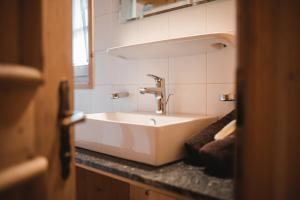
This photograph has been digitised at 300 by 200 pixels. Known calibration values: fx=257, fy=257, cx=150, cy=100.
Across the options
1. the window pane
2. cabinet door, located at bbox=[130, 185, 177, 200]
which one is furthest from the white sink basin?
the window pane

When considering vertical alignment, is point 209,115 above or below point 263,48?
below

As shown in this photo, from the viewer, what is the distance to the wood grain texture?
55 cm

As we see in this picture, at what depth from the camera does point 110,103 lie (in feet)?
5.51

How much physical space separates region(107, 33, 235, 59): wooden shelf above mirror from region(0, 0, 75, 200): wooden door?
1.76 ft

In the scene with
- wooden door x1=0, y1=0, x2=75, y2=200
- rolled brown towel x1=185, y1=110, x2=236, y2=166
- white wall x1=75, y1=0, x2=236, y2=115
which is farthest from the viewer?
white wall x1=75, y1=0, x2=236, y2=115

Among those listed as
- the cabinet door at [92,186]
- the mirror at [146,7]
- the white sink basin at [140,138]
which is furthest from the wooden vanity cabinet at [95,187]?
the mirror at [146,7]

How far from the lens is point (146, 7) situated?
1427 mm

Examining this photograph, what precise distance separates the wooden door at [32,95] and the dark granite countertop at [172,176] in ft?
0.74

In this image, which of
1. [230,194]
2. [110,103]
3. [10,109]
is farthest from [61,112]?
[110,103]

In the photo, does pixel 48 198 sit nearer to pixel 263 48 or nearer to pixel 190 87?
pixel 263 48

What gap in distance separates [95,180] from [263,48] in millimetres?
1051

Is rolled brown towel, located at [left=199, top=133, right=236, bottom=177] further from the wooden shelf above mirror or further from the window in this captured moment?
the window

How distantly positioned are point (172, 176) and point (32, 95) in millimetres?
482

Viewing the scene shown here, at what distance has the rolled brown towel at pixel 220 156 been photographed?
785 mm
